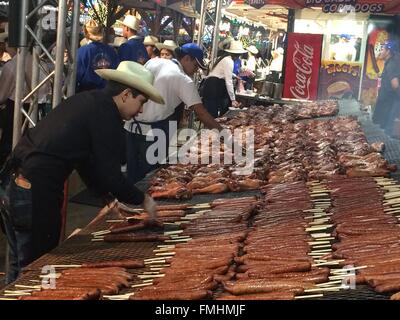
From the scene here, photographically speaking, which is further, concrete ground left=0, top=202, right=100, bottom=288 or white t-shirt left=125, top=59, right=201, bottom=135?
concrete ground left=0, top=202, right=100, bottom=288

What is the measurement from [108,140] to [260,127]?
650 cm

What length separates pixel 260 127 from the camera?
10.8 meters

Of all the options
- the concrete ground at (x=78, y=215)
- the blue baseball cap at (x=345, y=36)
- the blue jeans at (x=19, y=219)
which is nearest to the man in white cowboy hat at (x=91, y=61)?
the concrete ground at (x=78, y=215)

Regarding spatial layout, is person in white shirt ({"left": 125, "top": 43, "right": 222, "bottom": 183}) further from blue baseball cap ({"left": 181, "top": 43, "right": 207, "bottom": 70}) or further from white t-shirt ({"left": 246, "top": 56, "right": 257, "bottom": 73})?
white t-shirt ({"left": 246, "top": 56, "right": 257, "bottom": 73})

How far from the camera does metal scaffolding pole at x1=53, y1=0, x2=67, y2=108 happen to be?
6.25 m

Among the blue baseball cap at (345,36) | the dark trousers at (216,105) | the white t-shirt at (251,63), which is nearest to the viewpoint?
the dark trousers at (216,105)

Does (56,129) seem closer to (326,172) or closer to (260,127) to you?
(326,172)

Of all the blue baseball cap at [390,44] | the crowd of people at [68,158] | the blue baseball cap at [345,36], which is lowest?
the crowd of people at [68,158]

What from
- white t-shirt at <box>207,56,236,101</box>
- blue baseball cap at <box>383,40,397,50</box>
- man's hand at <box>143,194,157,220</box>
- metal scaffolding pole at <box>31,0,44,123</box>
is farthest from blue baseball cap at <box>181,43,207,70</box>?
blue baseball cap at <box>383,40,397,50</box>

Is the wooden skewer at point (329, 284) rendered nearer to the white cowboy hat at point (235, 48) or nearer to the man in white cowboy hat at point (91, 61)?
the man in white cowboy hat at point (91, 61)

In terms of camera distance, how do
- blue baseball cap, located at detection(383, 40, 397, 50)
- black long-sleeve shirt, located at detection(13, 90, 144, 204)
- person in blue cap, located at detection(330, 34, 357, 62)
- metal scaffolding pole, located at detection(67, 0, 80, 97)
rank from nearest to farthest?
black long-sleeve shirt, located at detection(13, 90, 144, 204)
metal scaffolding pole, located at detection(67, 0, 80, 97)
blue baseball cap, located at detection(383, 40, 397, 50)
person in blue cap, located at detection(330, 34, 357, 62)

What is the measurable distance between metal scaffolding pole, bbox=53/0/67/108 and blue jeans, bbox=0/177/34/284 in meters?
1.80

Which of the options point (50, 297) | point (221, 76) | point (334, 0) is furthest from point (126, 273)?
point (334, 0)

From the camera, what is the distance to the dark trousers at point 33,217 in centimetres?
477
